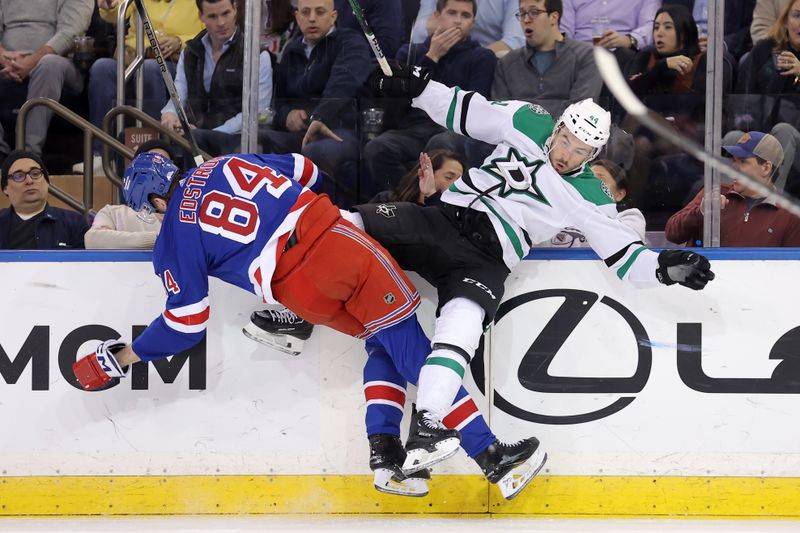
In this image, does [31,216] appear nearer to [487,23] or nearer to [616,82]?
[487,23]

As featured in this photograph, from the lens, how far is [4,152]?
179 inches

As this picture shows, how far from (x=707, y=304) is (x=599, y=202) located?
0.49 metres

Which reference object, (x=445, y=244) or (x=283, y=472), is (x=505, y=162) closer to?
(x=445, y=244)

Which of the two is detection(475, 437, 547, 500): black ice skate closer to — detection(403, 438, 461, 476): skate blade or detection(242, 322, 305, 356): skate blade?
detection(403, 438, 461, 476): skate blade

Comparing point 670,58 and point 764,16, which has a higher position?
point 764,16

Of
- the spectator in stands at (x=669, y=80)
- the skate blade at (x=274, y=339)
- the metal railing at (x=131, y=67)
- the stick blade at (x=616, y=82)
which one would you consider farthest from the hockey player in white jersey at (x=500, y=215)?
the metal railing at (x=131, y=67)

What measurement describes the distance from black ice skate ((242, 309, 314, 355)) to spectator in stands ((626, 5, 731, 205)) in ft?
4.61

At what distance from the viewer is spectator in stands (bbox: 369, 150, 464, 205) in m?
3.80

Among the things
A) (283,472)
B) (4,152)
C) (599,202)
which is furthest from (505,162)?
(4,152)

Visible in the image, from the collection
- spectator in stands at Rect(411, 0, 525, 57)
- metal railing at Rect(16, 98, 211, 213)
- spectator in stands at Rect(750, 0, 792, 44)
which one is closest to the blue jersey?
metal railing at Rect(16, 98, 211, 213)

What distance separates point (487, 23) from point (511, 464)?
1917 mm

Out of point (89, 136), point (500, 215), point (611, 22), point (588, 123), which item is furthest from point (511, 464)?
point (89, 136)

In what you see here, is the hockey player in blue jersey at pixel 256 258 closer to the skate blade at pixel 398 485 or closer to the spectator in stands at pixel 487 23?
the skate blade at pixel 398 485

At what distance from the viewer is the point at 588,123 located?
3.01 meters
